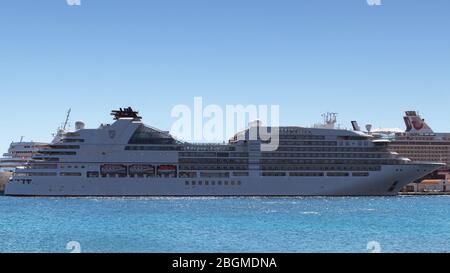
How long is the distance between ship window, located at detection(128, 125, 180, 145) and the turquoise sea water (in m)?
19.4

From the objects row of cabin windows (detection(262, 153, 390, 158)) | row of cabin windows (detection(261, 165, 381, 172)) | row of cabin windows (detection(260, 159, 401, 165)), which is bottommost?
row of cabin windows (detection(261, 165, 381, 172))

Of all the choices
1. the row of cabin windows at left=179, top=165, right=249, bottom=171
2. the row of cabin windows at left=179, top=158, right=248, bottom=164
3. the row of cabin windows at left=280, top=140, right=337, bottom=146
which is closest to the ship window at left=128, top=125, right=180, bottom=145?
the row of cabin windows at left=179, top=158, right=248, bottom=164

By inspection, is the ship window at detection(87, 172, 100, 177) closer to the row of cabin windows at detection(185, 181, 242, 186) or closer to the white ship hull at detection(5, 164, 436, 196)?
the white ship hull at detection(5, 164, 436, 196)

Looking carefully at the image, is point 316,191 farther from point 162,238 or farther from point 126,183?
point 162,238

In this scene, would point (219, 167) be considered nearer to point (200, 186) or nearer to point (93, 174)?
point (200, 186)

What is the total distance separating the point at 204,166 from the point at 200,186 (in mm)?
2521

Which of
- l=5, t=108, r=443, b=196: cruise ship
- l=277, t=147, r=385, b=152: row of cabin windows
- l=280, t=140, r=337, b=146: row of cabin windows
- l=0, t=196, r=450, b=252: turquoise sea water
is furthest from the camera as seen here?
l=280, t=140, r=337, b=146: row of cabin windows

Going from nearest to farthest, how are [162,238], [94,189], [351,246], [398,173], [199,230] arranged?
[351,246] → [162,238] → [199,230] → [94,189] → [398,173]

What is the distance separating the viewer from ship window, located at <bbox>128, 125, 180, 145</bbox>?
238 feet

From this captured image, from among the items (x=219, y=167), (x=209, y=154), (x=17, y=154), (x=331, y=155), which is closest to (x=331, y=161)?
(x=331, y=155)

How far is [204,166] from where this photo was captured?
7244 centimetres
